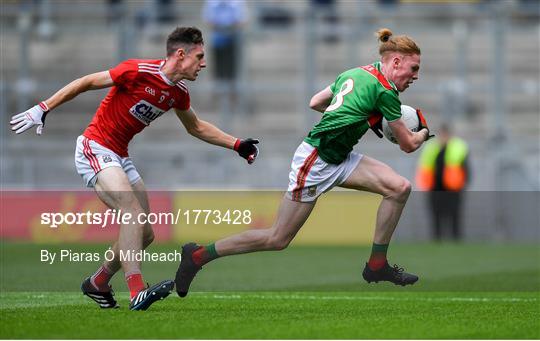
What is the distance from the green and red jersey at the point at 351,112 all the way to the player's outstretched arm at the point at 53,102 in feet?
5.67

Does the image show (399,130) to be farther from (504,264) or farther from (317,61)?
(317,61)

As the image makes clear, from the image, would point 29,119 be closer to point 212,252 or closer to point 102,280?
point 102,280

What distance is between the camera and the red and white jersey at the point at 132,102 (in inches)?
364

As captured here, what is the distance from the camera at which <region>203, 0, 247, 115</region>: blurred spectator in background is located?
2164 centimetres

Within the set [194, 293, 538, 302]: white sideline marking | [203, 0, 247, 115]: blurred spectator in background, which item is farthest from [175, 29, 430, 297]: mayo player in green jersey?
[203, 0, 247, 115]: blurred spectator in background

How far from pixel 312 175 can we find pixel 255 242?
70 centimetres

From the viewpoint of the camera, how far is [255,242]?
9562 mm

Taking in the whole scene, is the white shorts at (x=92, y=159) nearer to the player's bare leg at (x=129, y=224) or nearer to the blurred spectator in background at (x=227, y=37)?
the player's bare leg at (x=129, y=224)

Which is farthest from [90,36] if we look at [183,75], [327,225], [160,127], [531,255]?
[183,75]

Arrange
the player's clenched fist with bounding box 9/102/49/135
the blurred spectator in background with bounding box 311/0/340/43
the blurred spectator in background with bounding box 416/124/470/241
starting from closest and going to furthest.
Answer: the player's clenched fist with bounding box 9/102/49/135, the blurred spectator in background with bounding box 416/124/470/241, the blurred spectator in background with bounding box 311/0/340/43

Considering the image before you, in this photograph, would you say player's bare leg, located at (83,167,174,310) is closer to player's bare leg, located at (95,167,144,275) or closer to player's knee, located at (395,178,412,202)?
player's bare leg, located at (95,167,144,275)

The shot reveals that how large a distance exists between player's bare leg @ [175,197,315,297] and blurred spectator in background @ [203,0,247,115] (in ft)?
39.2

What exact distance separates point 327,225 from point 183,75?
11680mm

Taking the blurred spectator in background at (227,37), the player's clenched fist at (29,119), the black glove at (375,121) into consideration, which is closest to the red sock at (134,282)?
the player's clenched fist at (29,119)
